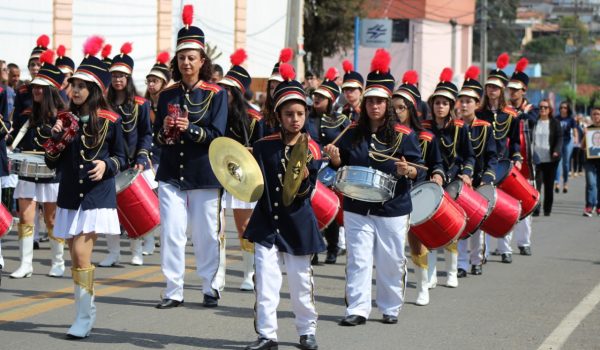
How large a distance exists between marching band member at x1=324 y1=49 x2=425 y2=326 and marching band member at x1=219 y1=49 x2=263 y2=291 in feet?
5.59

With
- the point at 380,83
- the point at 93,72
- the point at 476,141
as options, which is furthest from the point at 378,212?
the point at 476,141

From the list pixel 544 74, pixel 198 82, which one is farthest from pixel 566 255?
pixel 544 74

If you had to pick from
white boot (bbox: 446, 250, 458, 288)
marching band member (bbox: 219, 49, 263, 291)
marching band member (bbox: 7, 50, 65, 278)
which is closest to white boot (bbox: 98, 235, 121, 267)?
marching band member (bbox: 7, 50, 65, 278)

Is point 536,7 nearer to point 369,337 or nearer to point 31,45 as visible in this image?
point 31,45

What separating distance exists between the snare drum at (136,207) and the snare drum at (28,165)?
1.01m

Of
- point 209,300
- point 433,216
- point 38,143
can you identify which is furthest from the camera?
point 38,143

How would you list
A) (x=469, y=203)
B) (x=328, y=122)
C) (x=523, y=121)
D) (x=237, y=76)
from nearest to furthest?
(x=237, y=76)
(x=469, y=203)
(x=328, y=122)
(x=523, y=121)

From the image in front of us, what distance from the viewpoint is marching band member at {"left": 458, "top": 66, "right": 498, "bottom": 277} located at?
12805 millimetres

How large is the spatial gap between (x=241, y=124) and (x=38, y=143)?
2201mm

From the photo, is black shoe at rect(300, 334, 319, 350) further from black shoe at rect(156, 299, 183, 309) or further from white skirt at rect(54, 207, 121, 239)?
black shoe at rect(156, 299, 183, 309)

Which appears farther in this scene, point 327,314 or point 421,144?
point 421,144

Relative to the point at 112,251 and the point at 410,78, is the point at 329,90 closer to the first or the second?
the point at 410,78

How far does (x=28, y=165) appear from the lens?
38.7ft

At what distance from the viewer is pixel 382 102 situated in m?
9.68
